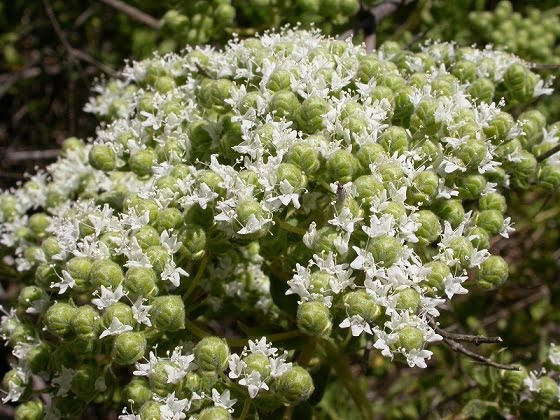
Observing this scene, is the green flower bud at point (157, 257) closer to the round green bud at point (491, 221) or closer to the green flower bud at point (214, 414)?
the green flower bud at point (214, 414)

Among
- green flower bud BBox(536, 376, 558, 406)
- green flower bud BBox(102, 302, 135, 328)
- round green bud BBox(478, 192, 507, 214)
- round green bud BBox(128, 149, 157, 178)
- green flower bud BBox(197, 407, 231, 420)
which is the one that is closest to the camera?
green flower bud BBox(197, 407, 231, 420)

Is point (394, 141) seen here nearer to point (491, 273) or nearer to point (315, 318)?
point (491, 273)

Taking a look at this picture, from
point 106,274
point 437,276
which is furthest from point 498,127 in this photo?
point 106,274

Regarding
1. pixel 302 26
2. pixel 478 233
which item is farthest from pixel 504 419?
pixel 302 26

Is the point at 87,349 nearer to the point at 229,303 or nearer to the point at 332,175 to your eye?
the point at 229,303

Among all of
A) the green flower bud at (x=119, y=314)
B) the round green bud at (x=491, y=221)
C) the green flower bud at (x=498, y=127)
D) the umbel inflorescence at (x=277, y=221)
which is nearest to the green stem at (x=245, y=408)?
the umbel inflorescence at (x=277, y=221)

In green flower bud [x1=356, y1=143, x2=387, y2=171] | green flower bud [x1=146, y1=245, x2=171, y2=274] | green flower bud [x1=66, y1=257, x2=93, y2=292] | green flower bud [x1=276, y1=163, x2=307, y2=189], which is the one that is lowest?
green flower bud [x1=66, y1=257, x2=93, y2=292]

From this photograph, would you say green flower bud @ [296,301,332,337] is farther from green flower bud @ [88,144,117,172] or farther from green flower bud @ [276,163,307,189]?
green flower bud @ [88,144,117,172]

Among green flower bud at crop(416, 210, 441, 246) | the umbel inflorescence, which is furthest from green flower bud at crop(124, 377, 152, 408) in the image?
green flower bud at crop(416, 210, 441, 246)
